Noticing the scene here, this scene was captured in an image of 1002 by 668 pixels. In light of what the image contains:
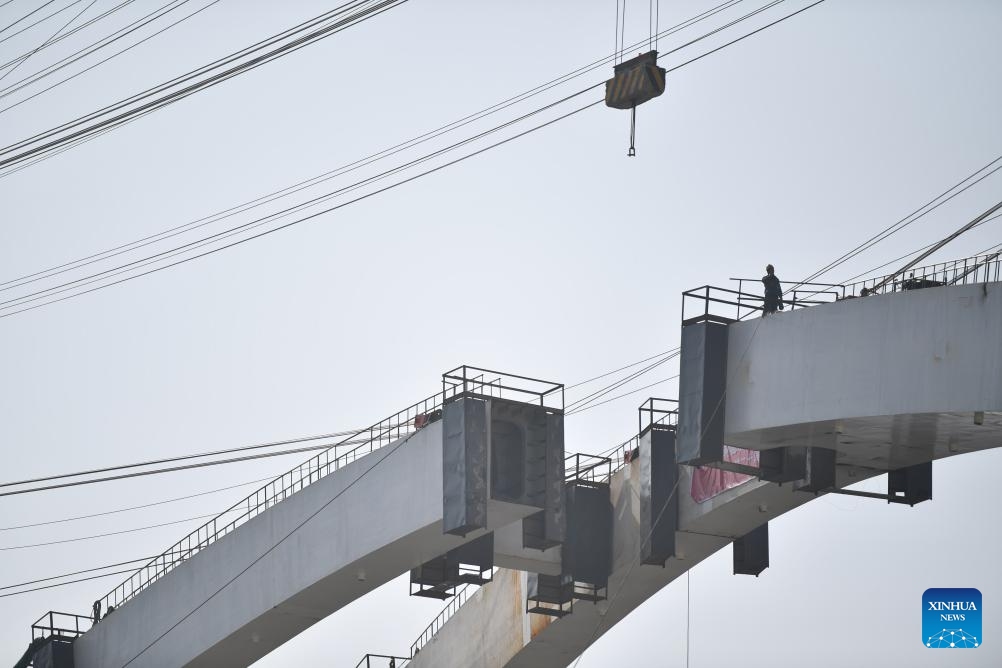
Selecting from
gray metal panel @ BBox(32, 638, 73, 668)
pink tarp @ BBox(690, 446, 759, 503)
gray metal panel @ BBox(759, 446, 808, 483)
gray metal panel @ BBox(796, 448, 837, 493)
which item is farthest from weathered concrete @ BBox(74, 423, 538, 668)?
gray metal panel @ BBox(796, 448, 837, 493)

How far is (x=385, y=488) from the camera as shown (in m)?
42.2

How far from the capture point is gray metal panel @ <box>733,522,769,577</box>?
1645 inches

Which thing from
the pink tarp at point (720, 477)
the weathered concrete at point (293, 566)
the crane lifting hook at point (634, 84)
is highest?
the crane lifting hook at point (634, 84)

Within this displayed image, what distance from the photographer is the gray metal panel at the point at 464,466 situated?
128 ft

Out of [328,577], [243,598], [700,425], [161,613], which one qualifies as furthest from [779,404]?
[161,613]

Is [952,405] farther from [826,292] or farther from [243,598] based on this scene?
[243,598]

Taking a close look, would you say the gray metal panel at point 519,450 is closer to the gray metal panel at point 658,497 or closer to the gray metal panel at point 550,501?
the gray metal panel at point 550,501

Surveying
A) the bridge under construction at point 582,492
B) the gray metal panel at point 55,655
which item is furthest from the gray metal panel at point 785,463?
the gray metal panel at point 55,655

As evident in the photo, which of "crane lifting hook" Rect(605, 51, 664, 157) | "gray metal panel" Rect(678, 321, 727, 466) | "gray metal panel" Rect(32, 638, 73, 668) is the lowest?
"gray metal panel" Rect(32, 638, 73, 668)

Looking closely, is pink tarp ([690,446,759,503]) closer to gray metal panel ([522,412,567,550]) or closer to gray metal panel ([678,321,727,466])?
gray metal panel ([678,321,727,466])

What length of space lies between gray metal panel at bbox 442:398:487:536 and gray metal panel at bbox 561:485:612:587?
446cm

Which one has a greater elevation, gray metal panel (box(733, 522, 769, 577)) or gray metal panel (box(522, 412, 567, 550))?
gray metal panel (box(522, 412, 567, 550))

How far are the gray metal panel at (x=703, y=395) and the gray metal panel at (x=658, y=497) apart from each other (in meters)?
4.69

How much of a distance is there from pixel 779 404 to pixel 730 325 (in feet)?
8.09
